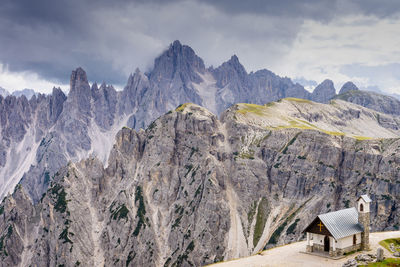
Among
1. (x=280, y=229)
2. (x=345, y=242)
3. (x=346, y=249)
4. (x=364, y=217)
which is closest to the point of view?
(x=345, y=242)

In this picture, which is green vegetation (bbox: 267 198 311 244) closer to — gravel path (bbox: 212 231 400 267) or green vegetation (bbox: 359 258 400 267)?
gravel path (bbox: 212 231 400 267)

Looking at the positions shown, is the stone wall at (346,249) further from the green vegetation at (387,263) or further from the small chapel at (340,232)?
the green vegetation at (387,263)

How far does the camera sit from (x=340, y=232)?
6919cm

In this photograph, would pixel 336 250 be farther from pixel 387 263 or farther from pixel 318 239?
pixel 387 263

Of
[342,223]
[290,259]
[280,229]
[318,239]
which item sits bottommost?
[280,229]

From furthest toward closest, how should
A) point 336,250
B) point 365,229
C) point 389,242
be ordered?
1. point 389,242
2. point 365,229
3. point 336,250

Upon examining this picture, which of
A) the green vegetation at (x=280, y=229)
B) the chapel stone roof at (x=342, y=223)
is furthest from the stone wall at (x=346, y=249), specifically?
the green vegetation at (x=280, y=229)

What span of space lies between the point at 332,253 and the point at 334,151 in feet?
453

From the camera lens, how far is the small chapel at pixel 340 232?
227 feet

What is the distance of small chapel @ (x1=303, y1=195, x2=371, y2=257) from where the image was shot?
69188 mm

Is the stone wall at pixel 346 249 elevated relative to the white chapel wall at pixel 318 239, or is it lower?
lower

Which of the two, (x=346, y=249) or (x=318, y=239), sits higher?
(x=318, y=239)

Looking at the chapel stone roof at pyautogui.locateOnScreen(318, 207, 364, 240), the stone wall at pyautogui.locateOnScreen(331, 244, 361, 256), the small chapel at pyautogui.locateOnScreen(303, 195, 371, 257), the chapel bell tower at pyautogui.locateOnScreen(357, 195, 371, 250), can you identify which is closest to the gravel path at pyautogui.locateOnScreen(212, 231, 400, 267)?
the stone wall at pyautogui.locateOnScreen(331, 244, 361, 256)

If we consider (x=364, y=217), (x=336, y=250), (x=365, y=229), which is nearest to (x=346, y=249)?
(x=336, y=250)
